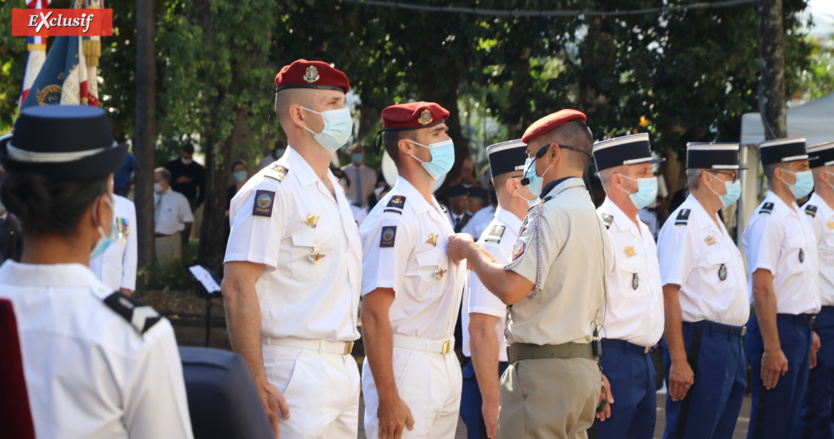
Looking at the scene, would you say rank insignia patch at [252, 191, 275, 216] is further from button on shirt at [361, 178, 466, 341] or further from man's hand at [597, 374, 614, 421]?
man's hand at [597, 374, 614, 421]

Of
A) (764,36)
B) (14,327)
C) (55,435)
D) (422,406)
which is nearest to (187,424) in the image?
(55,435)

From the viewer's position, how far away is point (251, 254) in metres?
3.44

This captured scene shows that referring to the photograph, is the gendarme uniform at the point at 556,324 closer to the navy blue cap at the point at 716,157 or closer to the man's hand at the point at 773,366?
the navy blue cap at the point at 716,157

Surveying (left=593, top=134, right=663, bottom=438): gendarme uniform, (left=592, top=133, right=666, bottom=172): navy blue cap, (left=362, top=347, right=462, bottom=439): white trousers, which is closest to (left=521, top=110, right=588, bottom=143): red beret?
(left=362, top=347, right=462, bottom=439): white trousers

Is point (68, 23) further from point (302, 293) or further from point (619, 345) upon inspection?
point (619, 345)

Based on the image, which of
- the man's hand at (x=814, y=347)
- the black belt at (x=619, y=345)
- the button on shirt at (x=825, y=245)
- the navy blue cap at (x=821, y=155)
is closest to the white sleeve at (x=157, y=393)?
the black belt at (x=619, y=345)

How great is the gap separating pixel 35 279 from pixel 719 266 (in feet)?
15.6

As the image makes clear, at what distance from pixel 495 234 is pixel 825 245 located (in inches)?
153

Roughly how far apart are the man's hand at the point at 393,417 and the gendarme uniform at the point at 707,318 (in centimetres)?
243

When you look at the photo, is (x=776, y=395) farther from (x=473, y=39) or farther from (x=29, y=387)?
(x=473, y=39)

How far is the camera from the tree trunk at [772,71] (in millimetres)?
10047

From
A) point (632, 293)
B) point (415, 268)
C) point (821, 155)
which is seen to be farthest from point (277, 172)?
point (821, 155)

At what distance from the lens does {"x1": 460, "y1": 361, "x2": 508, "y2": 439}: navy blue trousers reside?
4906 millimetres

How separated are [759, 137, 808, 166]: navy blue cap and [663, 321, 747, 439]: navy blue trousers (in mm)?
1954
